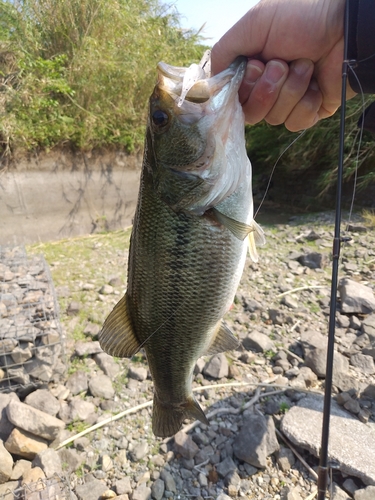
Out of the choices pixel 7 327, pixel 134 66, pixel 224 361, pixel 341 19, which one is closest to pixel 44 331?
pixel 7 327

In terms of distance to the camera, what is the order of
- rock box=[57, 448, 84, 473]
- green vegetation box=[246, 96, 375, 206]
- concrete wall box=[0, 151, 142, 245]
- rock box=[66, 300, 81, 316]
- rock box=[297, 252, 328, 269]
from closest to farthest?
rock box=[57, 448, 84, 473] < rock box=[66, 300, 81, 316] < rock box=[297, 252, 328, 269] < concrete wall box=[0, 151, 142, 245] < green vegetation box=[246, 96, 375, 206]

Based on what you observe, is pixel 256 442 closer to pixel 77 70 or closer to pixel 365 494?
pixel 365 494

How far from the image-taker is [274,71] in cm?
153

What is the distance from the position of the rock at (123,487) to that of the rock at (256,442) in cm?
81

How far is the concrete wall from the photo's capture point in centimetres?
652

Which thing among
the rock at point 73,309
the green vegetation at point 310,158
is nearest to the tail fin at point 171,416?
the rock at point 73,309

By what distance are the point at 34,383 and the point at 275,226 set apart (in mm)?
6721

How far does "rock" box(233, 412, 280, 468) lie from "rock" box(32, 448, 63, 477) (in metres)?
1.29

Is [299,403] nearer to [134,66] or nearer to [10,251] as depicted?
[10,251]

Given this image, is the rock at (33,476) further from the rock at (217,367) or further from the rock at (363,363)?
the rock at (363,363)


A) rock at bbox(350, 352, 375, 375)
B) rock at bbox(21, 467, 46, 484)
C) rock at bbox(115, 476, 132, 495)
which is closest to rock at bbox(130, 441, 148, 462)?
rock at bbox(115, 476, 132, 495)

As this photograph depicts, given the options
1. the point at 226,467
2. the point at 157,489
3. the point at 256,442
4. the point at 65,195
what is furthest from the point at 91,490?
the point at 65,195

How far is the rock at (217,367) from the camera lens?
336cm

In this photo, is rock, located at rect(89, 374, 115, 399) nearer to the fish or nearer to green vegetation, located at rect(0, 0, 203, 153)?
the fish
